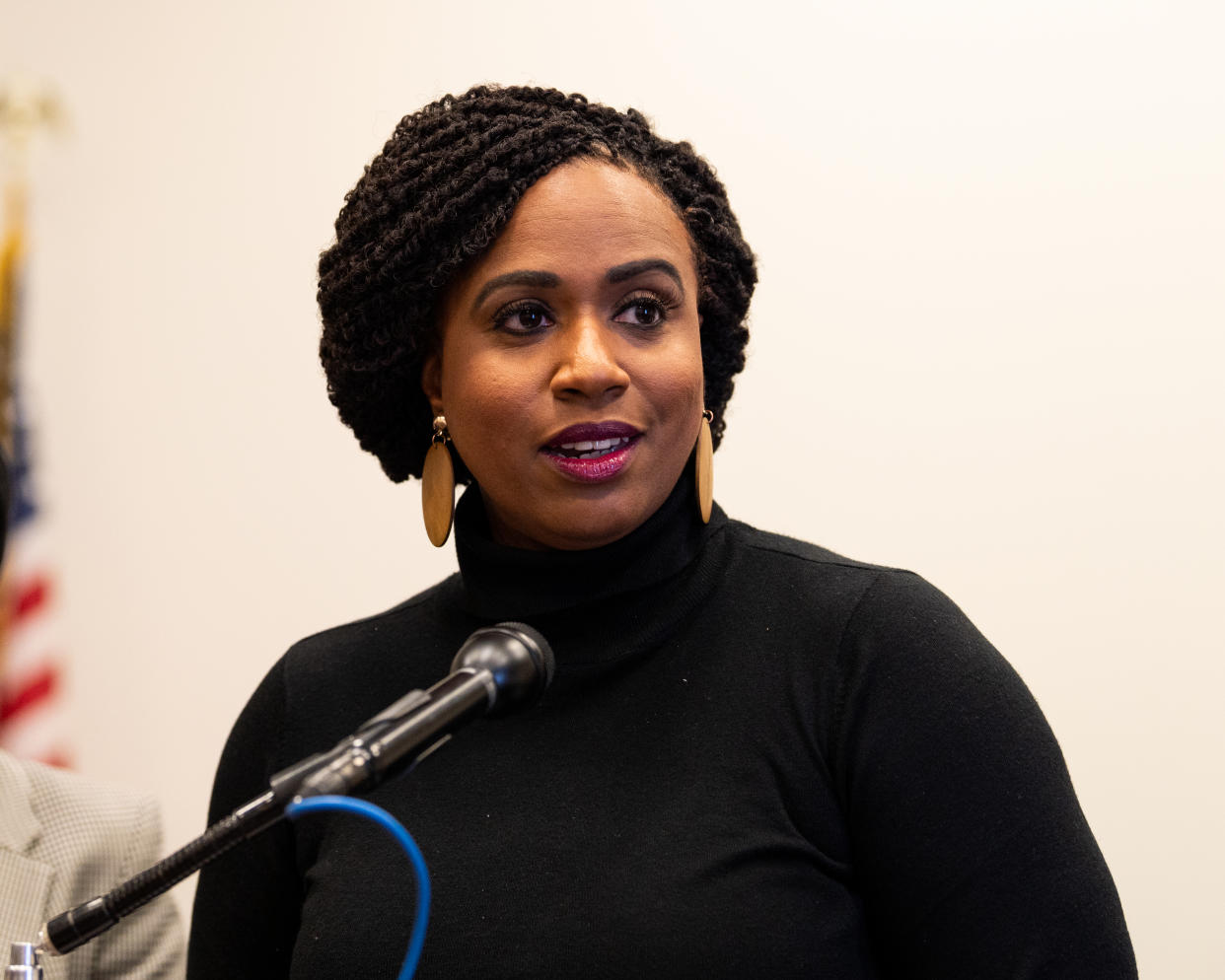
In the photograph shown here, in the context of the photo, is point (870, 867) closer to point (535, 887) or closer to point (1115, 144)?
point (535, 887)

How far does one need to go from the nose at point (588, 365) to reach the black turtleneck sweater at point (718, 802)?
16 centimetres

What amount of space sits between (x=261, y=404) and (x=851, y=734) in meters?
1.47

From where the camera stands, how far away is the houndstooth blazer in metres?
1.41

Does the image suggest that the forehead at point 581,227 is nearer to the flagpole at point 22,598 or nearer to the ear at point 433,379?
the ear at point 433,379

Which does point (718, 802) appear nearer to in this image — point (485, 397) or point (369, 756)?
point (485, 397)

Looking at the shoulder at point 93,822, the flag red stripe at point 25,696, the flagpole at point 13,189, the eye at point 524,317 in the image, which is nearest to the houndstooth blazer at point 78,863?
the shoulder at point 93,822

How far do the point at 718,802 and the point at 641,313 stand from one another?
422 mm

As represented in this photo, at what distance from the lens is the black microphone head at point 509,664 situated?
0.85 metres

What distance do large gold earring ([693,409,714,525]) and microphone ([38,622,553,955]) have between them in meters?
0.51

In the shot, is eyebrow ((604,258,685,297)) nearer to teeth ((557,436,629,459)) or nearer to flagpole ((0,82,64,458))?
teeth ((557,436,629,459))

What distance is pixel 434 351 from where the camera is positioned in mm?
1408

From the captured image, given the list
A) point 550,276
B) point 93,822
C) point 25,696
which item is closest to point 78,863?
point 93,822

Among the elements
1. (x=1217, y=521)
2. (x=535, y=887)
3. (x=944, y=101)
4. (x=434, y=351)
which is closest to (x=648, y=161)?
(x=434, y=351)

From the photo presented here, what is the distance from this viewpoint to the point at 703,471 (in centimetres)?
136
